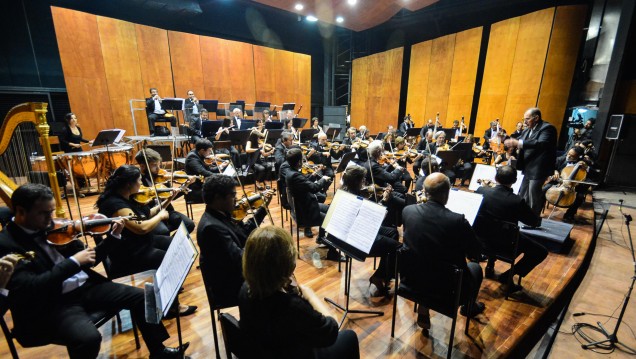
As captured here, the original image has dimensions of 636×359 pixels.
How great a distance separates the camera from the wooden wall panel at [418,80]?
40.0 ft

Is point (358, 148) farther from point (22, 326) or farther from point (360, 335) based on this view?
point (22, 326)

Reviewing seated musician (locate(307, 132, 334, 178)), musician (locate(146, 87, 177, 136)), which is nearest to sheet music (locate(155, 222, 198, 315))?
seated musician (locate(307, 132, 334, 178))

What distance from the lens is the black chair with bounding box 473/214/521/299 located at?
2.85 m

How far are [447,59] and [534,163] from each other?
8629 mm

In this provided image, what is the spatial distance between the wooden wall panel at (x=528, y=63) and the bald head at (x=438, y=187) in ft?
30.5

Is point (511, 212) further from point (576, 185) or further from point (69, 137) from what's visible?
point (69, 137)

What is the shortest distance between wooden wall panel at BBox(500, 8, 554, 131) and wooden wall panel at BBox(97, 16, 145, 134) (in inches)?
480

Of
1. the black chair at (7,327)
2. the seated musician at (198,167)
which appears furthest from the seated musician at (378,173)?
the black chair at (7,327)

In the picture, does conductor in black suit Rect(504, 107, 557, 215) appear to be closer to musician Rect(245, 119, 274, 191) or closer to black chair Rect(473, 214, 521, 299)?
black chair Rect(473, 214, 521, 299)

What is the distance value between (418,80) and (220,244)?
12694 millimetres

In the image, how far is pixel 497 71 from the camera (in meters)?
9.98

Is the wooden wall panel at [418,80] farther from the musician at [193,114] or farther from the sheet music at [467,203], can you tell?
the sheet music at [467,203]

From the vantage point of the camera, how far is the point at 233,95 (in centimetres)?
1168

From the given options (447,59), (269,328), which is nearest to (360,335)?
(269,328)
